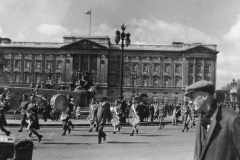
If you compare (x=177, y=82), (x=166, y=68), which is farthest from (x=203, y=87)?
(x=177, y=82)

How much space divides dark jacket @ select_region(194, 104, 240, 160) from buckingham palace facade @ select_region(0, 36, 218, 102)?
7774 cm

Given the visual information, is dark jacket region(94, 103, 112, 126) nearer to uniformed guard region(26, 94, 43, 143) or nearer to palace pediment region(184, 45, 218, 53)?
uniformed guard region(26, 94, 43, 143)

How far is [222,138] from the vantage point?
9.29 feet

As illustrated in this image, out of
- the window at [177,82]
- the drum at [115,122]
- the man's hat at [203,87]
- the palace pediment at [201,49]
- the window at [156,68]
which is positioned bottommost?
the drum at [115,122]

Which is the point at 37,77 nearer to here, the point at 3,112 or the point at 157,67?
the point at 157,67

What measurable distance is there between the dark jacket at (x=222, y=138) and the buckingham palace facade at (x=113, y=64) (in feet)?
255

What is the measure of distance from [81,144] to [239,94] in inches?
1260

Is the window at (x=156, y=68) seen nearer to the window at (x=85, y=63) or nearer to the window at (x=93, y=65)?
the window at (x=85, y=63)

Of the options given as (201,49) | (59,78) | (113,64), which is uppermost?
(201,49)

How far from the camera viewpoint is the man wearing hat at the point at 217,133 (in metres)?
2.82

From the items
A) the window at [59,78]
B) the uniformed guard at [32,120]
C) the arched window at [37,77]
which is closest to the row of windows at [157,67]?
the window at [59,78]

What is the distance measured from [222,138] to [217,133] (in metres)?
0.06

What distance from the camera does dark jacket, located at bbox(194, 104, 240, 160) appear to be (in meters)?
2.82

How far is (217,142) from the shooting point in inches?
112
